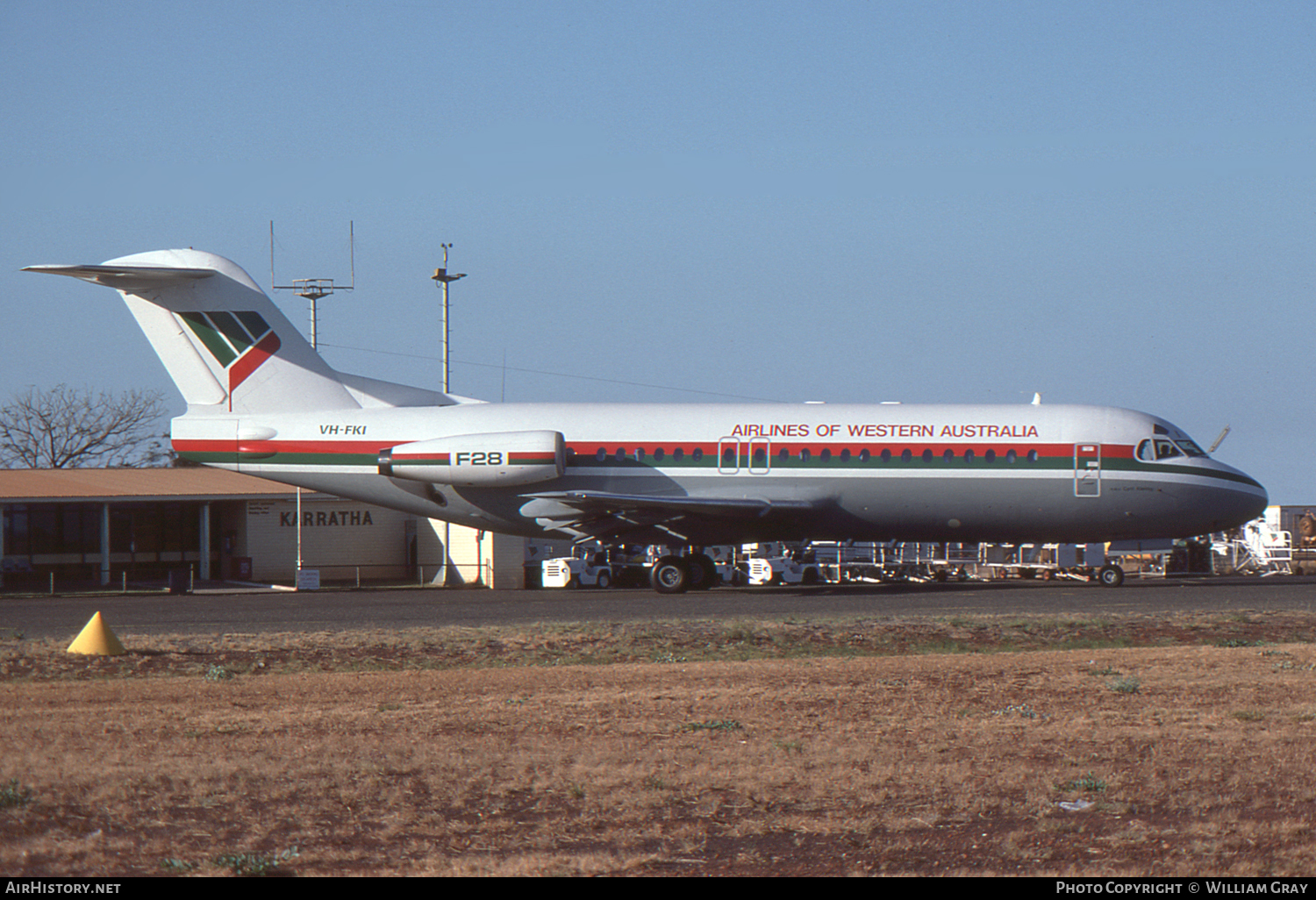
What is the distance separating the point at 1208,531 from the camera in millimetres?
28719

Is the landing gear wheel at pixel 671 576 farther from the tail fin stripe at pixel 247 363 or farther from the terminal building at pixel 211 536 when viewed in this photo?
the terminal building at pixel 211 536

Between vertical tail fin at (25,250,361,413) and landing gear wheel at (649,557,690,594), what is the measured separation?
27.5ft

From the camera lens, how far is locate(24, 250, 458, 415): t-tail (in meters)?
29.1

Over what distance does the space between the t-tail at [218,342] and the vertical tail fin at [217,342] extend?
0.02 metres

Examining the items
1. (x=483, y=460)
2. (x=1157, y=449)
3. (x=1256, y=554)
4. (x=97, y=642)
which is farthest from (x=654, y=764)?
(x=1256, y=554)

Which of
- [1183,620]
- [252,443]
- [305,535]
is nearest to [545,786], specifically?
[1183,620]

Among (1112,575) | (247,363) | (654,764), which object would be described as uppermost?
(247,363)

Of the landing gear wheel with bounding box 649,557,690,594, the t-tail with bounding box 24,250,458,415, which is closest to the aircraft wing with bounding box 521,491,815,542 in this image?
the landing gear wheel with bounding box 649,557,690,594

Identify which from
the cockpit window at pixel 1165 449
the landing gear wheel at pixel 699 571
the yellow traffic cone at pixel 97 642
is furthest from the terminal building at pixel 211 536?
the yellow traffic cone at pixel 97 642

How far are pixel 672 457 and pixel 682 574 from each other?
9.40ft

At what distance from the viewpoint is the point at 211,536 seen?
4472 cm

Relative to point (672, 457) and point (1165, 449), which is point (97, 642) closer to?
point (672, 457)

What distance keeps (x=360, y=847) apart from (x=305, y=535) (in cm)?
3672

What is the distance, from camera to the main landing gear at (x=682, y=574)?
29.4 meters
